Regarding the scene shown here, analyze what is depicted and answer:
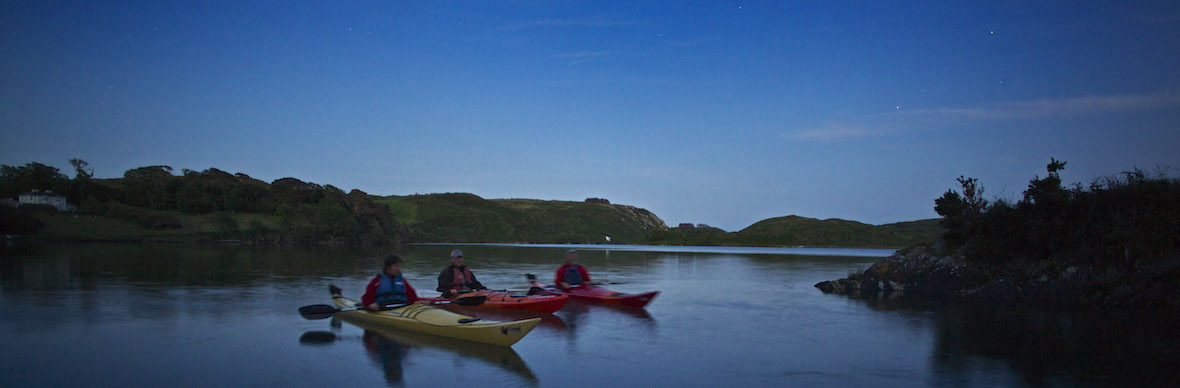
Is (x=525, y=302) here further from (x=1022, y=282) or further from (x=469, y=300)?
(x=1022, y=282)

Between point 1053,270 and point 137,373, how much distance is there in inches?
804

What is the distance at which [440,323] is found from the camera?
11.3m

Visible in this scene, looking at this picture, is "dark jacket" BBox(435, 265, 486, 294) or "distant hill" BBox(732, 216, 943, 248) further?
"distant hill" BBox(732, 216, 943, 248)

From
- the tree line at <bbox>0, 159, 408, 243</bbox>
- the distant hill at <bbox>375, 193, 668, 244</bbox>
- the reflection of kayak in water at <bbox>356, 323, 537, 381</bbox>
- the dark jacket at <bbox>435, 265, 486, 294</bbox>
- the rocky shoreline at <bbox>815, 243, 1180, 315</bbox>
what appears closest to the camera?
the reflection of kayak in water at <bbox>356, 323, 537, 381</bbox>

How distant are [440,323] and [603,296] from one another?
675 cm

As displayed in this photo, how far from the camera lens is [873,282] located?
867 inches

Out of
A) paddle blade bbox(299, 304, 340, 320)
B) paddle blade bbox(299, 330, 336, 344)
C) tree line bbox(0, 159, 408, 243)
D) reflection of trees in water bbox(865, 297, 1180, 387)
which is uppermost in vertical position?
tree line bbox(0, 159, 408, 243)

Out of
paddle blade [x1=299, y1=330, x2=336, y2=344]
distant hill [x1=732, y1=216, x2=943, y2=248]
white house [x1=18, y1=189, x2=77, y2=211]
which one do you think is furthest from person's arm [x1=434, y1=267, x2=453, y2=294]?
distant hill [x1=732, y1=216, x2=943, y2=248]

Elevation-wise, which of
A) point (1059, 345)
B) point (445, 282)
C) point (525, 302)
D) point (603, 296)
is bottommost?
point (1059, 345)

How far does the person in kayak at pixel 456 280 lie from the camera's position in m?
15.5

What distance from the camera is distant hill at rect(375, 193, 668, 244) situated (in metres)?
134

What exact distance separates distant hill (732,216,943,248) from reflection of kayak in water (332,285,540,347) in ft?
341

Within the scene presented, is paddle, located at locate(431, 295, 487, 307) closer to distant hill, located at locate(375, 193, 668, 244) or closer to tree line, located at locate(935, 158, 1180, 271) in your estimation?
tree line, located at locate(935, 158, 1180, 271)

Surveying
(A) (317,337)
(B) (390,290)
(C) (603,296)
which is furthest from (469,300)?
(C) (603,296)
